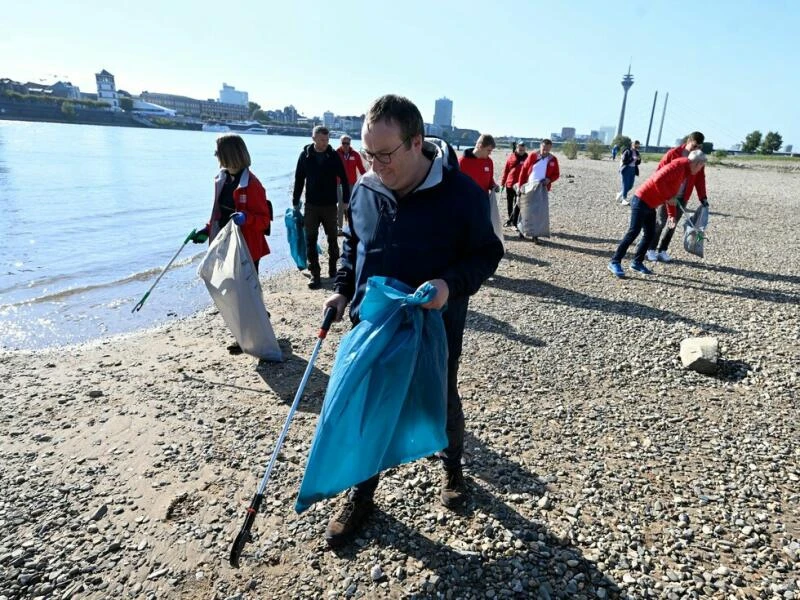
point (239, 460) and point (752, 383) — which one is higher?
point (752, 383)

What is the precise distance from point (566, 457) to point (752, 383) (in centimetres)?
242

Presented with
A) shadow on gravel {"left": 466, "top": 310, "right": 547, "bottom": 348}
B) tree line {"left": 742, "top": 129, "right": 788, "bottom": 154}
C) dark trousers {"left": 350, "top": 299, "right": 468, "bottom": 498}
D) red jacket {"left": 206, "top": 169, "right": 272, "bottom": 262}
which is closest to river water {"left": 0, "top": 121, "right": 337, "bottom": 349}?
red jacket {"left": 206, "top": 169, "right": 272, "bottom": 262}

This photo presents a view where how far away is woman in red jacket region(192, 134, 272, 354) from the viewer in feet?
15.7

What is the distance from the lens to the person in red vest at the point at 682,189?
7.93 meters

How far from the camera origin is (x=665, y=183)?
722 cm

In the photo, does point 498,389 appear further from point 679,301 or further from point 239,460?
point 679,301

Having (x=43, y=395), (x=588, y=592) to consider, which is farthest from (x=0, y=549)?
(x=588, y=592)

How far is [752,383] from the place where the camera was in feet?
15.2

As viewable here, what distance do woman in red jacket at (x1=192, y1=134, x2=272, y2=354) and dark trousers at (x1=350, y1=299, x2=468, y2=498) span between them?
2.86m

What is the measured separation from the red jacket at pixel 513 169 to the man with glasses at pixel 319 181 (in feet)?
16.2

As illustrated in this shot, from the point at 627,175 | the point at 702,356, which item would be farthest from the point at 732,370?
the point at 627,175

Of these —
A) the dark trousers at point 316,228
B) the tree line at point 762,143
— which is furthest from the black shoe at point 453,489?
the tree line at point 762,143

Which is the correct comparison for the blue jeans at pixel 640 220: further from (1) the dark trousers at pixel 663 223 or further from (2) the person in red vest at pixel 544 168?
(2) the person in red vest at pixel 544 168

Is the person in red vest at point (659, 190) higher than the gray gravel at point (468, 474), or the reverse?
the person in red vest at point (659, 190)
